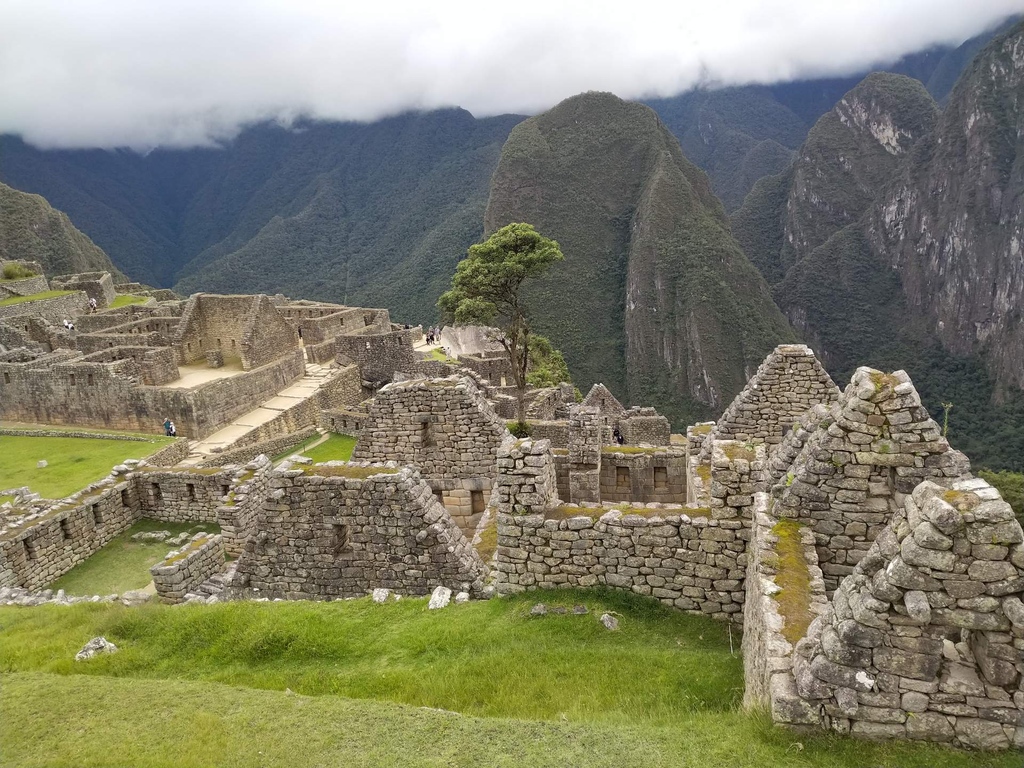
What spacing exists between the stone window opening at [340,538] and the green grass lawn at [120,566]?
6.06 metres

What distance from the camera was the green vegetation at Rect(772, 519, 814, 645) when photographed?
414 centimetres

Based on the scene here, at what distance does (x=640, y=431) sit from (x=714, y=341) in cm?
12442

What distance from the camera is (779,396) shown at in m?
8.77

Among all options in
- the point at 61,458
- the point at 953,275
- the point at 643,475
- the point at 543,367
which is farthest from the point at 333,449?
the point at 953,275

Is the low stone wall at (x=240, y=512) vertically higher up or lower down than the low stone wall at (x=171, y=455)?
higher up

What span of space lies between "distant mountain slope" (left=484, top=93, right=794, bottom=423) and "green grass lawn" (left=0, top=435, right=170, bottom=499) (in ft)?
350

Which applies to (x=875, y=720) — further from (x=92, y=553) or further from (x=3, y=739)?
(x=92, y=553)

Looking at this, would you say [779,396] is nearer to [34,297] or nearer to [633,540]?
[633,540]

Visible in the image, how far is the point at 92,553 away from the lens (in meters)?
12.8

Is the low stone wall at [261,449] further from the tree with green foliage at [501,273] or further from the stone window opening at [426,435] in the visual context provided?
the stone window opening at [426,435]

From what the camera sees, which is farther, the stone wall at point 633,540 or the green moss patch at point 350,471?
the green moss patch at point 350,471

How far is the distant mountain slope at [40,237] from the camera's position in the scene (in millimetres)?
80812

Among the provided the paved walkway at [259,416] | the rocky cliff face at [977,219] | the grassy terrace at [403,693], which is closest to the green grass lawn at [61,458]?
the paved walkway at [259,416]

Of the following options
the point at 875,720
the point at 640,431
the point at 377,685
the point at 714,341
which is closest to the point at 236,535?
the point at 377,685
